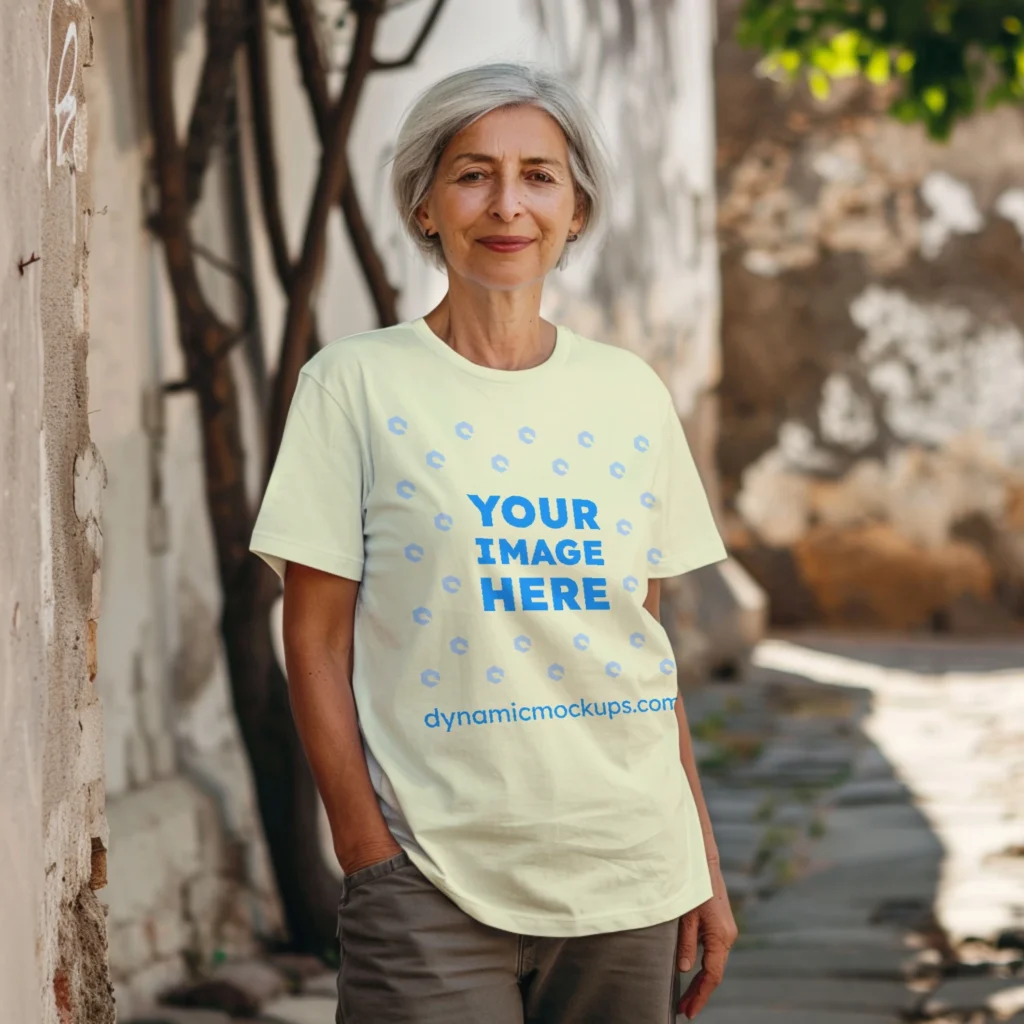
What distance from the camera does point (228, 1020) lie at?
372 centimetres

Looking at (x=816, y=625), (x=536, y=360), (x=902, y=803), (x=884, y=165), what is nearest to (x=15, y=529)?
(x=536, y=360)

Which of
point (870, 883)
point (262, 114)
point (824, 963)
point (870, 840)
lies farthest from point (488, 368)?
point (870, 840)

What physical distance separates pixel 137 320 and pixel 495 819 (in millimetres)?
2683

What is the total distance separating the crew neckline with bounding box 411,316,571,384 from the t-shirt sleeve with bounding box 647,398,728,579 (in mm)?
152

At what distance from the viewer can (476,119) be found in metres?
1.85

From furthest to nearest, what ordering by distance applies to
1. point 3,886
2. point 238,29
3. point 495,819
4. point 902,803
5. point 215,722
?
1. point 902,803
2. point 215,722
3. point 238,29
4. point 495,819
5. point 3,886

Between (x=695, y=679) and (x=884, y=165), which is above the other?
(x=884, y=165)

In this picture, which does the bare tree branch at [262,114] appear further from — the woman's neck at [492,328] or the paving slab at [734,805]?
the paving slab at [734,805]

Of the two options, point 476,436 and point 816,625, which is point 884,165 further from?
point 476,436

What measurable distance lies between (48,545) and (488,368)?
1.66 feet

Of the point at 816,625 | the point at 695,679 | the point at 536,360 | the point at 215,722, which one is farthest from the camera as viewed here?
the point at 816,625

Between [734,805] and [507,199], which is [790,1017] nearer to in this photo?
[734,805]

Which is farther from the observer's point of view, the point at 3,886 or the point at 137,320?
the point at 137,320

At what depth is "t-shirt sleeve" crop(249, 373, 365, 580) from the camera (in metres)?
1.74
